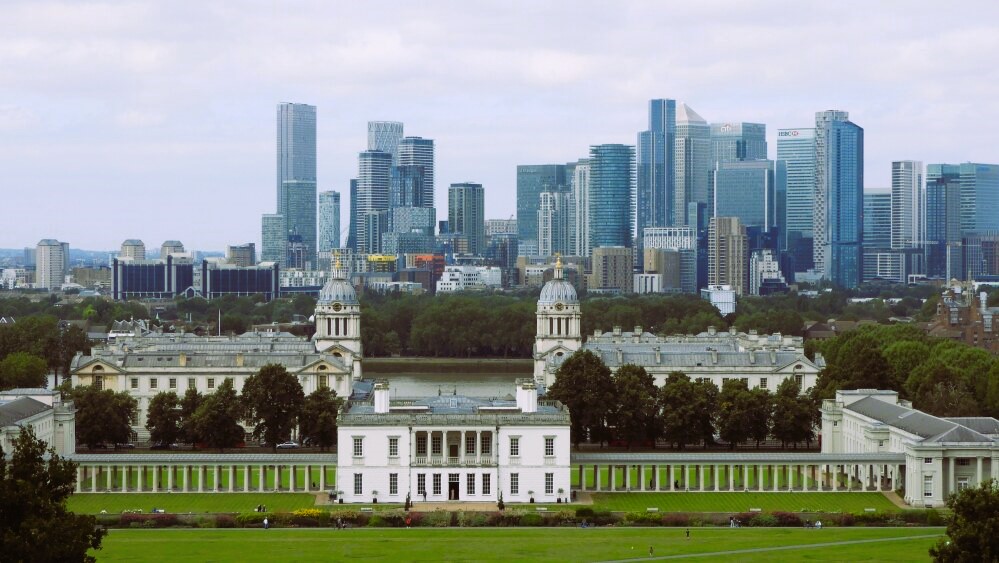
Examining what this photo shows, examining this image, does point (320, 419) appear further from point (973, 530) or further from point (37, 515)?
point (973, 530)

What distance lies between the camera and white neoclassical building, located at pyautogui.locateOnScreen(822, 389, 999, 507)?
7431 centimetres

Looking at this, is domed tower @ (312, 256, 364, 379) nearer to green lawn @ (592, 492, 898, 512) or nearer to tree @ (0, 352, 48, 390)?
tree @ (0, 352, 48, 390)

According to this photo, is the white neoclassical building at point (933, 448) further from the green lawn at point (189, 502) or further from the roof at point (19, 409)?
the roof at point (19, 409)

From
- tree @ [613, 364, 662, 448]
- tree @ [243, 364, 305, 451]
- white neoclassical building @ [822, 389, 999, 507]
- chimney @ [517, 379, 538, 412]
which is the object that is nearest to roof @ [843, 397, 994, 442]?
white neoclassical building @ [822, 389, 999, 507]

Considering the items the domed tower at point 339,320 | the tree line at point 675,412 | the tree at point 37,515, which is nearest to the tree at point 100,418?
the domed tower at point 339,320

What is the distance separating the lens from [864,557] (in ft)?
Result: 198

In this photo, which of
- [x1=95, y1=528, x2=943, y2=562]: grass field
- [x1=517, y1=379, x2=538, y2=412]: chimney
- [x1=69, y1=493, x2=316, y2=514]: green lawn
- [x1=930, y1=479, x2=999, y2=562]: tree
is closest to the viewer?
[x1=930, y1=479, x2=999, y2=562]: tree

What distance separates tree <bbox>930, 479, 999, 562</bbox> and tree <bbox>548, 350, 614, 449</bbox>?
40.1 meters

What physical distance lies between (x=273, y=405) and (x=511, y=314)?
8415 cm

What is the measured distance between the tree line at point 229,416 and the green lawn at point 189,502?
41.7 feet

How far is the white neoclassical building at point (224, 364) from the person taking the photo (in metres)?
105

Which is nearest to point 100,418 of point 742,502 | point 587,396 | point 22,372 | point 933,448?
point 22,372

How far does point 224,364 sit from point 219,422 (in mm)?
17660

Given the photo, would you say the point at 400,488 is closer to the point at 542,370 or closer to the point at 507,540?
the point at 507,540
